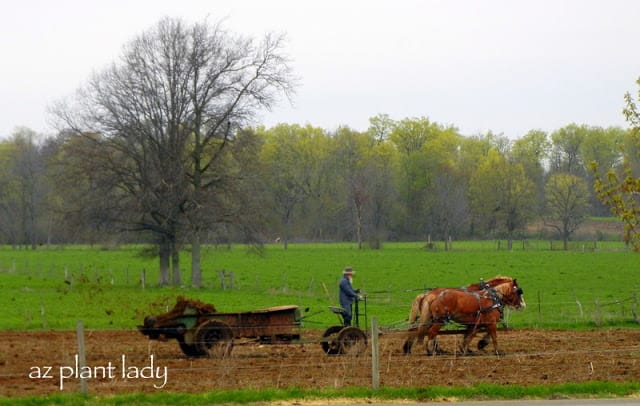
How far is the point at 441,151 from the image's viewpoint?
11219 centimetres

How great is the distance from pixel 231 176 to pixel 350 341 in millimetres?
27630

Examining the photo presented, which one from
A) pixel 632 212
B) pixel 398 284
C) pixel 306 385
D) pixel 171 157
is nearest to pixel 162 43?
pixel 171 157

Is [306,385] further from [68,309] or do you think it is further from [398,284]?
[398,284]

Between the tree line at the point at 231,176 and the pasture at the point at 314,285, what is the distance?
3.00 m

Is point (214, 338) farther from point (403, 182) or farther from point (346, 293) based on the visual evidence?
point (403, 182)

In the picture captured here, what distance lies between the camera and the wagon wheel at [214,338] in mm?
16656

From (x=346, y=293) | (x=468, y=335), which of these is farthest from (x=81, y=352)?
(x=468, y=335)

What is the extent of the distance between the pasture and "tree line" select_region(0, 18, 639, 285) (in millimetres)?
2998

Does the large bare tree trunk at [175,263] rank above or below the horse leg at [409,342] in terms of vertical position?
above

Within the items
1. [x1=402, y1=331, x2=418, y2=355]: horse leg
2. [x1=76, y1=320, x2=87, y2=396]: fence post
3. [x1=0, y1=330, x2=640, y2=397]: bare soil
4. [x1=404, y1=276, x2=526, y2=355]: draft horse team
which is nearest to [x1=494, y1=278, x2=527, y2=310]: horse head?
[x1=404, y1=276, x2=526, y2=355]: draft horse team

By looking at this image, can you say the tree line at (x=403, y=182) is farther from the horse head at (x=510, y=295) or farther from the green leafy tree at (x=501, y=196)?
the horse head at (x=510, y=295)

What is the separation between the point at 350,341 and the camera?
56.0ft

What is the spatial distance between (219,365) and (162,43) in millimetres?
31941

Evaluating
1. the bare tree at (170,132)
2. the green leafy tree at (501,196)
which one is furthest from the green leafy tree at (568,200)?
the bare tree at (170,132)
